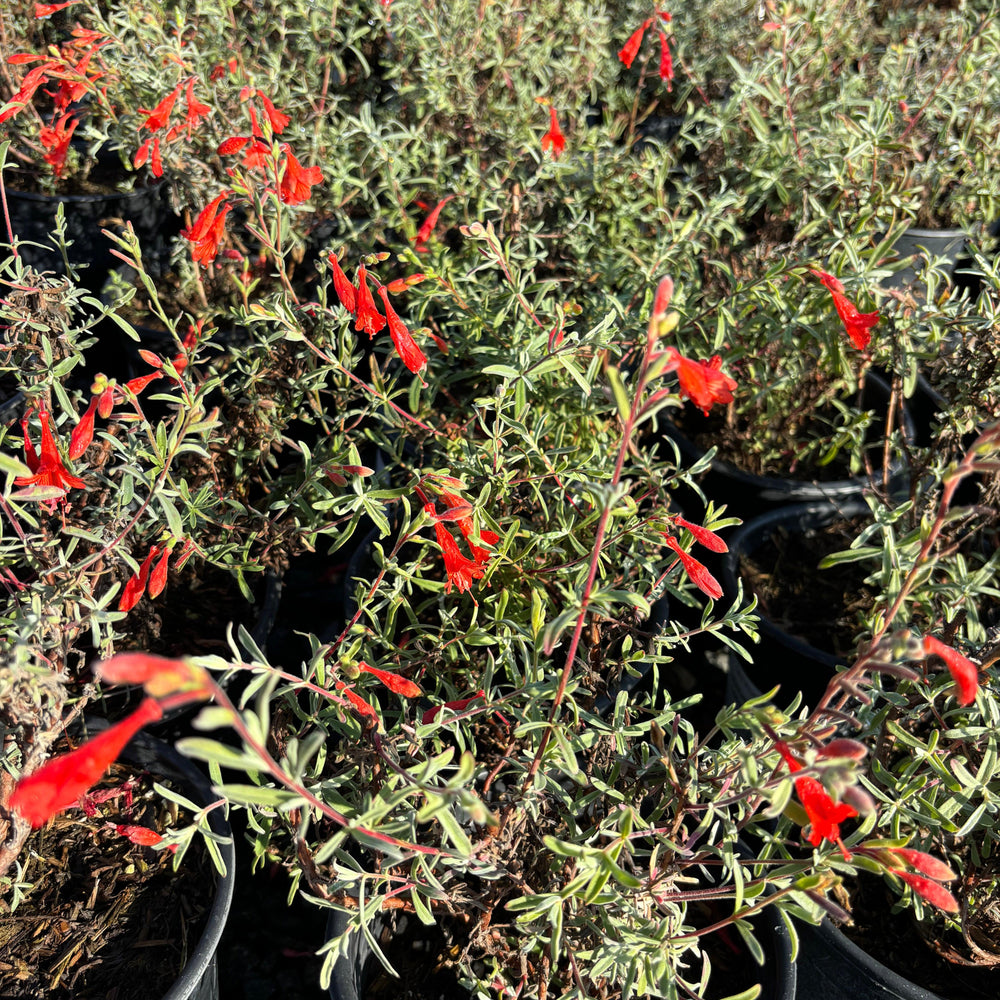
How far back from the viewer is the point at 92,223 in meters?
2.74

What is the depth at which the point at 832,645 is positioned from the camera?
1959 mm

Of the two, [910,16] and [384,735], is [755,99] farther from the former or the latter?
[384,735]

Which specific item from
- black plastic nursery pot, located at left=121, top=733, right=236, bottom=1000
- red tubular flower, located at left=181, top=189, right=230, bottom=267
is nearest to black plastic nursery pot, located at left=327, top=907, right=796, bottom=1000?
black plastic nursery pot, located at left=121, top=733, right=236, bottom=1000

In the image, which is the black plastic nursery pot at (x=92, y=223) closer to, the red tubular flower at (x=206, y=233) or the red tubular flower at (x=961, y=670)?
the red tubular flower at (x=206, y=233)

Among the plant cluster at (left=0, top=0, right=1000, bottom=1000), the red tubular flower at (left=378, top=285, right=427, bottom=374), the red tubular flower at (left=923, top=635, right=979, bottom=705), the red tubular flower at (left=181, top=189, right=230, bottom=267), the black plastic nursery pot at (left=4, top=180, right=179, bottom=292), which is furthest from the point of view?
the black plastic nursery pot at (left=4, top=180, right=179, bottom=292)

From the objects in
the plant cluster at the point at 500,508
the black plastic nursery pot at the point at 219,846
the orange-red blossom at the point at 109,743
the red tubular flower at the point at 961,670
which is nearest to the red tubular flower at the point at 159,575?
the plant cluster at the point at 500,508

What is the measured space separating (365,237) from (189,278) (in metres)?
0.48

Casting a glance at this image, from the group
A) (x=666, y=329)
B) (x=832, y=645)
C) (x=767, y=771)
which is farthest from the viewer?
(x=832, y=645)

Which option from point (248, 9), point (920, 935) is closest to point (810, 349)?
point (920, 935)

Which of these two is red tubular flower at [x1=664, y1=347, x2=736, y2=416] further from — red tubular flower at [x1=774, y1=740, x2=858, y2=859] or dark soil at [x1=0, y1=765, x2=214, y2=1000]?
dark soil at [x1=0, y1=765, x2=214, y2=1000]

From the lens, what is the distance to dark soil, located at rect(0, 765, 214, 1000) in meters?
1.30

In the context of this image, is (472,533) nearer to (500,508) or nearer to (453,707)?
(453,707)

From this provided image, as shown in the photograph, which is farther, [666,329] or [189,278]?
[189,278]

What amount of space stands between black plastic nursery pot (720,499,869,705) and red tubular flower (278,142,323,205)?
1.16 metres
